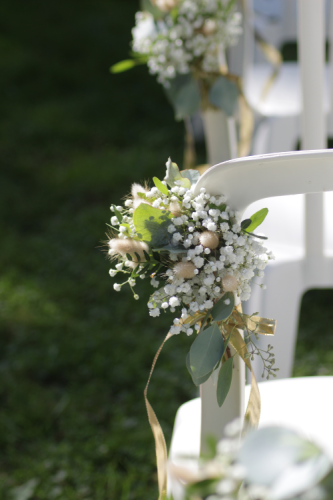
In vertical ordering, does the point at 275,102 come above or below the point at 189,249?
above

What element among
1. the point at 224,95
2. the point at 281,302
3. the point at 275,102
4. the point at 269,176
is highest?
the point at 275,102

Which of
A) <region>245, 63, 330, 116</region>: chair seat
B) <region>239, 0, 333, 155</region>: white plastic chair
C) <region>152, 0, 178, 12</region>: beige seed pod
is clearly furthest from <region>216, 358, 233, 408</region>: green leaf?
<region>245, 63, 330, 116</region>: chair seat

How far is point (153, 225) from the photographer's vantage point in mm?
501

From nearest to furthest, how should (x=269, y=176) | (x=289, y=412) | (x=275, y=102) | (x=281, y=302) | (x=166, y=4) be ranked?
(x=269, y=176) → (x=289, y=412) → (x=281, y=302) → (x=166, y=4) → (x=275, y=102)

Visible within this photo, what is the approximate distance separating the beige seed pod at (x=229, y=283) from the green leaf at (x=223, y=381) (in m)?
0.08

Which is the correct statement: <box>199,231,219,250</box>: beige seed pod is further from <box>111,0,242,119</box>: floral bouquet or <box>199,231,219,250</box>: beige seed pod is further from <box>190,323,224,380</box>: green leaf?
<box>111,0,242,119</box>: floral bouquet

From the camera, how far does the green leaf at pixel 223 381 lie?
1.72 ft

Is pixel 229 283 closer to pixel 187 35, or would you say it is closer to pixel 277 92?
pixel 187 35

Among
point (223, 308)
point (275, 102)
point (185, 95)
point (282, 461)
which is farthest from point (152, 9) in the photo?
point (282, 461)

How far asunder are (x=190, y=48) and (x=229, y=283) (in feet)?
2.78

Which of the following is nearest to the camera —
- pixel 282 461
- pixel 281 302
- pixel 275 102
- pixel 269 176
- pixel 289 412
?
pixel 282 461

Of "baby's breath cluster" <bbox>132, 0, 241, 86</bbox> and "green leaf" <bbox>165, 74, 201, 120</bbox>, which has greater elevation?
"baby's breath cluster" <bbox>132, 0, 241, 86</bbox>

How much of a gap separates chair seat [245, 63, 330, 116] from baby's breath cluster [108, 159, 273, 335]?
1.16 meters

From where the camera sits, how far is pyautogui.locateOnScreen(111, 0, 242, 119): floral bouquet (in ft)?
3.77
